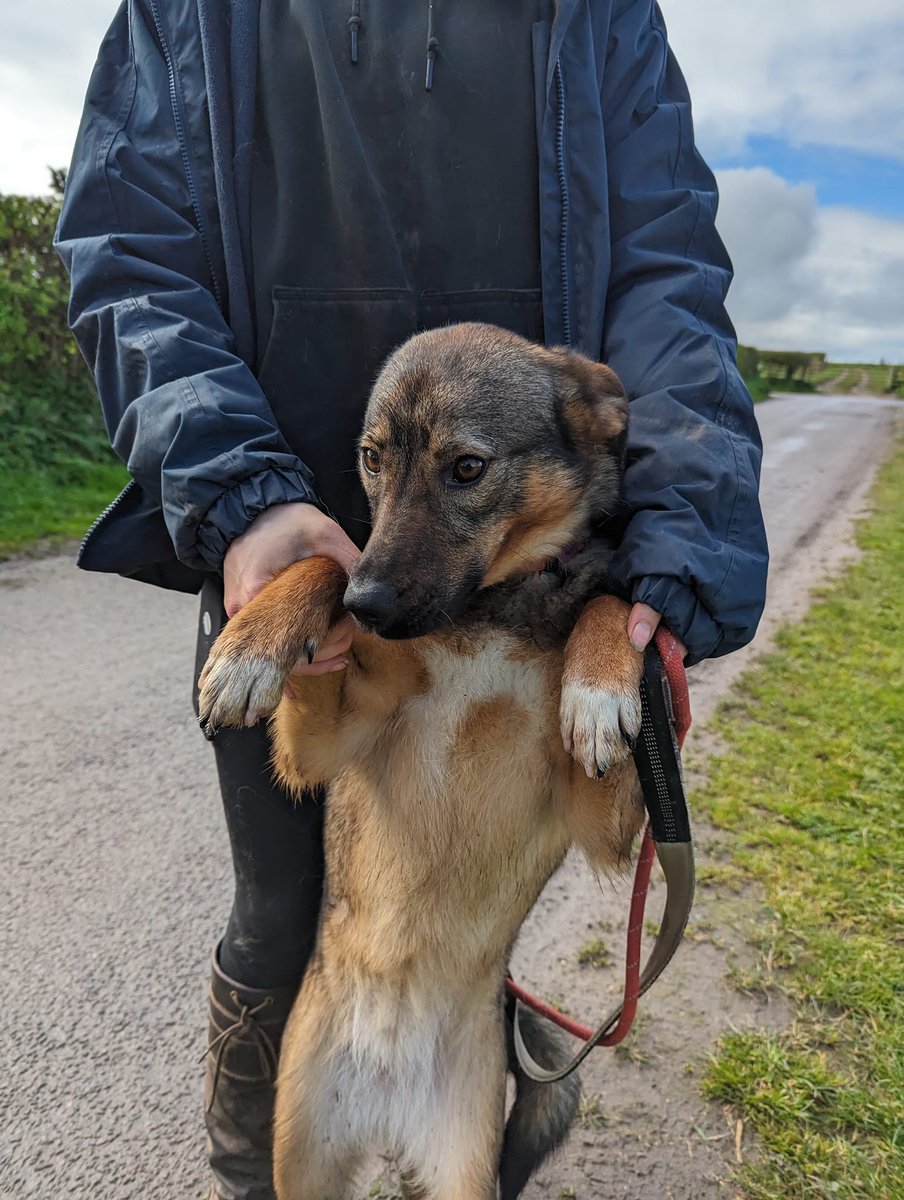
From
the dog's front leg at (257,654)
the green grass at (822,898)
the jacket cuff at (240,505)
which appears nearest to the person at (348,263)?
the jacket cuff at (240,505)

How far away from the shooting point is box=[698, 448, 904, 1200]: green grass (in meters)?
2.66

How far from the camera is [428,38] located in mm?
2176

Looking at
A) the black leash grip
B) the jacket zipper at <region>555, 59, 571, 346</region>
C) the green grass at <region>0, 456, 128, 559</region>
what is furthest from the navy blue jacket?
the green grass at <region>0, 456, 128, 559</region>

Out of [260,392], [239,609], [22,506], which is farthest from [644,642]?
[22,506]

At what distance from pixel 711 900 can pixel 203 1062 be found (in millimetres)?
2017

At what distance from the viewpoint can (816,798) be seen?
4.55 metres

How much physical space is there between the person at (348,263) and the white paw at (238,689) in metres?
0.21

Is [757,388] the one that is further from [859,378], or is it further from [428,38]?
[428,38]

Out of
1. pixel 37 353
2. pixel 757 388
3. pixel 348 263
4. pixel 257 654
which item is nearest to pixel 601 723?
pixel 257 654

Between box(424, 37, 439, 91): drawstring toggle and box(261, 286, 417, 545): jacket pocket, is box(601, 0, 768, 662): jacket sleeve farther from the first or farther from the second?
box(261, 286, 417, 545): jacket pocket

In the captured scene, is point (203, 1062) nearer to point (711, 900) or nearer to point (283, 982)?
point (283, 982)

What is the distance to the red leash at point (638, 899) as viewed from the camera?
6.35 feet

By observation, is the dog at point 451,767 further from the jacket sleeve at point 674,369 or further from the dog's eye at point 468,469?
the jacket sleeve at point 674,369

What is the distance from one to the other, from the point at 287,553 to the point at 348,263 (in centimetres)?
74
